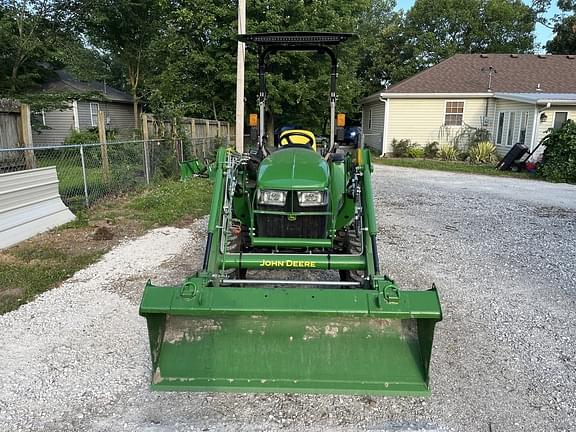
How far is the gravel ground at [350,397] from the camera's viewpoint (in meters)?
2.96

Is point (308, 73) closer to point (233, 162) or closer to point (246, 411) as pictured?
point (233, 162)

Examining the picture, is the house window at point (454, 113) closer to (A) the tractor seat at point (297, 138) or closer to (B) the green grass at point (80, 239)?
(B) the green grass at point (80, 239)

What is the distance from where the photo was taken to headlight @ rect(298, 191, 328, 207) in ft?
13.4

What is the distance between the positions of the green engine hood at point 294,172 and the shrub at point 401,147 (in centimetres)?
1859

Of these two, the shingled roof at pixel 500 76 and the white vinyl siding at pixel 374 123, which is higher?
the shingled roof at pixel 500 76

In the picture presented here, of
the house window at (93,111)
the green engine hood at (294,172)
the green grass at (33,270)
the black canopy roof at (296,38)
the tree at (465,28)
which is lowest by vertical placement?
the green grass at (33,270)

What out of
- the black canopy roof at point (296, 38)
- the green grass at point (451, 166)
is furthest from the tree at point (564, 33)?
the black canopy roof at point (296, 38)

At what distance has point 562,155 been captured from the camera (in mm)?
14648

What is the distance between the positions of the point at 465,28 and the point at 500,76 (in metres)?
17.5

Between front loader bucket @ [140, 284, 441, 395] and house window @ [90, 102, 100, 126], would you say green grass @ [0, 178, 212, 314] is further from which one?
house window @ [90, 102, 100, 126]

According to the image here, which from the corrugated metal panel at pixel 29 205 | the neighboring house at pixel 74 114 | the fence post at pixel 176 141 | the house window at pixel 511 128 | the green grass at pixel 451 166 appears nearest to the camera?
the corrugated metal panel at pixel 29 205

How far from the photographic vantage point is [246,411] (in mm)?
3041

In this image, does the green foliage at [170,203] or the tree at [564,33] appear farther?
the tree at [564,33]

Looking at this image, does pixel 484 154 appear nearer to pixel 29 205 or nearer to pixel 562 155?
pixel 562 155
